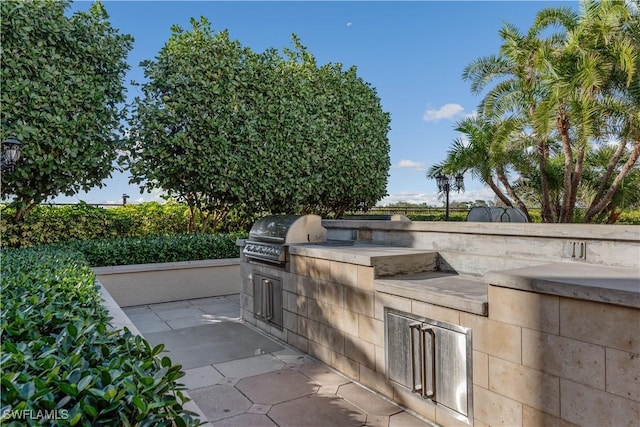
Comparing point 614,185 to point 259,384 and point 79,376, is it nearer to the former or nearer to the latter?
point 259,384

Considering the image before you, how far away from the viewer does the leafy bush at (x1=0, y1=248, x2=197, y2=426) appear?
3.89 feet

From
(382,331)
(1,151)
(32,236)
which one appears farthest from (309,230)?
(32,236)

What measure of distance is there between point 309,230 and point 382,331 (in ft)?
7.08

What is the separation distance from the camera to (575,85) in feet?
30.3

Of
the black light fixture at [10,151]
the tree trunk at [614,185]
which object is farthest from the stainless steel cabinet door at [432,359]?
the tree trunk at [614,185]

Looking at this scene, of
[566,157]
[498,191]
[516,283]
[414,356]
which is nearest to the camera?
[516,283]

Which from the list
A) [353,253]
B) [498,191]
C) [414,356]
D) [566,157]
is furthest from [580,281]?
[498,191]

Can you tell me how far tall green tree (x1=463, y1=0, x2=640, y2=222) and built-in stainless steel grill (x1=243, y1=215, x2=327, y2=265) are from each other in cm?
712

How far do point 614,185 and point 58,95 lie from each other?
12.7 metres

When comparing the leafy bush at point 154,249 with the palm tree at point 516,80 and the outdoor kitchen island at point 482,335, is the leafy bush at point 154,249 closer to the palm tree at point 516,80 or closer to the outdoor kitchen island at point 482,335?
the outdoor kitchen island at point 482,335

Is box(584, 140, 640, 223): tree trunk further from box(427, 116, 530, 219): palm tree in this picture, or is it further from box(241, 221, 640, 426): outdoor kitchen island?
box(241, 221, 640, 426): outdoor kitchen island

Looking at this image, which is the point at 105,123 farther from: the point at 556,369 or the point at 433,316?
the point at 556,369

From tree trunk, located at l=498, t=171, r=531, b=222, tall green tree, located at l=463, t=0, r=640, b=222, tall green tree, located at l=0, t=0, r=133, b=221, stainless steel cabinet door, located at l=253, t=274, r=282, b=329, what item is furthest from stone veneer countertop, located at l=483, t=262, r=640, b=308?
tree trunk, located at l=498, t=171, r=531, b=222

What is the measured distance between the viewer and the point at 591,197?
40.3 feet
